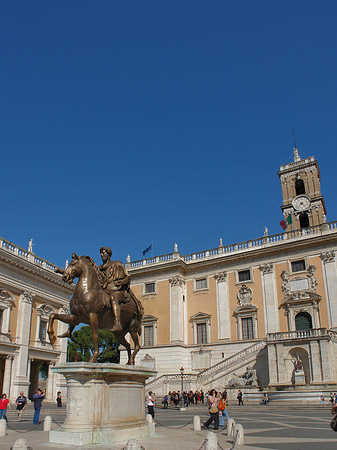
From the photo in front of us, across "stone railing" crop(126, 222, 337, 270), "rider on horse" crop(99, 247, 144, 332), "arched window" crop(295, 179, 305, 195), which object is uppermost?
"arched window" crop(295, 179, 305, 195)

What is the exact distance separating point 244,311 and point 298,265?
6355 millimetres

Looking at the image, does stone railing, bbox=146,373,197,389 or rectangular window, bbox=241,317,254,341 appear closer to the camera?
stone railing, bbox=146,373,197,389

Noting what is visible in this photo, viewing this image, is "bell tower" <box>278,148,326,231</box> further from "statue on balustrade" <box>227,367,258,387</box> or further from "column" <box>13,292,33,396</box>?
"column" <box>13,292,33,396</box>

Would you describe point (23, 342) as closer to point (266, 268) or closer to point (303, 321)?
point (266, 268)

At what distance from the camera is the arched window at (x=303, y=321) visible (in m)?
34.4

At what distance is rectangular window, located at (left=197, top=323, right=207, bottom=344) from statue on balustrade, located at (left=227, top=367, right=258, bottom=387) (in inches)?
291

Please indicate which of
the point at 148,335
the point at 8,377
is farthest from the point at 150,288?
the point at 8,377

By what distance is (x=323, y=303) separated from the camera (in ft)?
112

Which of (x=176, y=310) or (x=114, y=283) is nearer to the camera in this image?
(x=114, y=283)

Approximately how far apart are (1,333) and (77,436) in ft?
83.9

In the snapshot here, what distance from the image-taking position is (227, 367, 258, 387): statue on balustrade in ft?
101

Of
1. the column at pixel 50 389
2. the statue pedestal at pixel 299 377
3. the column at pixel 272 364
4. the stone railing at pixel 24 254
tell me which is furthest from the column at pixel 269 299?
the column at pixel 50 389

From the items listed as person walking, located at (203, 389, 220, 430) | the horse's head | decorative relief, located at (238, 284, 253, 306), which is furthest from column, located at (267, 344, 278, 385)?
the horse's head

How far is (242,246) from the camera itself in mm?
40250
